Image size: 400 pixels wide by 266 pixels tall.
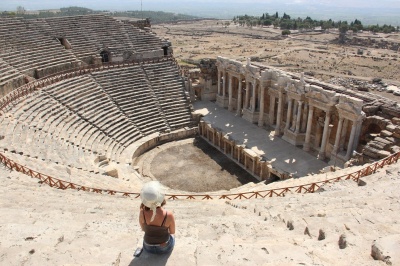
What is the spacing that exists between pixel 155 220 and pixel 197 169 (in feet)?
63.5

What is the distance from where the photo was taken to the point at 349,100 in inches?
844

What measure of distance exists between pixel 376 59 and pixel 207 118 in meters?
61.6

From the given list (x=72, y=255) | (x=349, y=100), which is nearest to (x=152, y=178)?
(x=349, y=100)

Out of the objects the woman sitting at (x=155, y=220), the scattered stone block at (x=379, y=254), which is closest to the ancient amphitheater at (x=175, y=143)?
the scattered stone block at (x=379, y=254)

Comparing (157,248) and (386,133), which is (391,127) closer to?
(386,133)

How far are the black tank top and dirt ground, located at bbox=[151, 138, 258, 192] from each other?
1630 centimetres

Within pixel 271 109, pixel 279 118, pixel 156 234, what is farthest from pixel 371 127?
pixel 156 234

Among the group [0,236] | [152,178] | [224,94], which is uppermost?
[0,236]

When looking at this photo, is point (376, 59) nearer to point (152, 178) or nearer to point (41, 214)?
point (152, 178)

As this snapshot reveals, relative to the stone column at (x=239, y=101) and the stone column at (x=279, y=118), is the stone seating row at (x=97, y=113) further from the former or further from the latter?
the stone column at (x=279, y=118)

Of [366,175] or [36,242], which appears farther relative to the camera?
[366,175]

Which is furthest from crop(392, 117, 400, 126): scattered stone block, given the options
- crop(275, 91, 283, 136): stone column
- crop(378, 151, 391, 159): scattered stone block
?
crop(275, 91, 283, 136): stone column

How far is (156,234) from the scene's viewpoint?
6.66m

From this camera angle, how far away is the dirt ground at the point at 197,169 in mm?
23844
